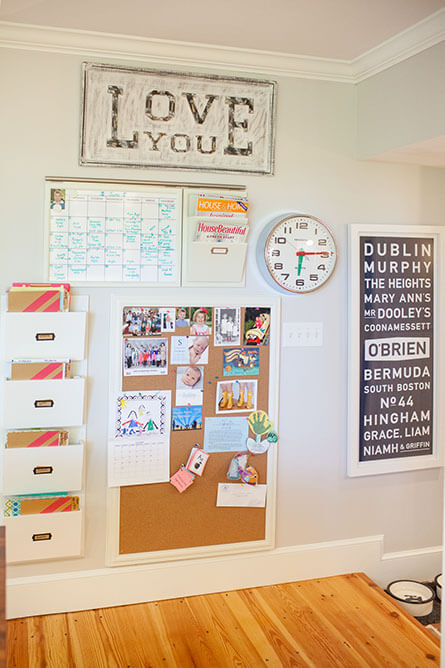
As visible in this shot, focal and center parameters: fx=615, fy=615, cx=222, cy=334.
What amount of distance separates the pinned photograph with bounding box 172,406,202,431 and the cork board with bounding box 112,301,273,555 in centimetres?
2

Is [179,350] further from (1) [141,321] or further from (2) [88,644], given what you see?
(2) [88,644]

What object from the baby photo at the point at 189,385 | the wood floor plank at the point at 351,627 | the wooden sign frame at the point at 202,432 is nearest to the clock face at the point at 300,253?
the wooden sign frame at the point at 202,432

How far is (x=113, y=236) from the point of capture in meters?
2.59

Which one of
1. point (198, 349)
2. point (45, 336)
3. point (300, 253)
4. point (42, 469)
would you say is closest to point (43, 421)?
point (42, 469)

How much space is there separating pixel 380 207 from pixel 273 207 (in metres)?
0.55

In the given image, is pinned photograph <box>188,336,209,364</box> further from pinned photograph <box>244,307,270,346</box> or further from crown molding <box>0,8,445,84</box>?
crown molding <box>0,8,445,84</box>

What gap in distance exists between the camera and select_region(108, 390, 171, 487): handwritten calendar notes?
2.65 m

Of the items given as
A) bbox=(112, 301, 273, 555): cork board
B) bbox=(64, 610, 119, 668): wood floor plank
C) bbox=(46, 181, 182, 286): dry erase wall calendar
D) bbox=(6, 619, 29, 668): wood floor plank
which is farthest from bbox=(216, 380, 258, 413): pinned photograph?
bbox=(6, 619, 29, 668): wood floor plank

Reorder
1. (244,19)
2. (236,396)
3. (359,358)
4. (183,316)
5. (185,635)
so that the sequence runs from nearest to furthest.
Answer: (244,19) → (185,635) → (183,316) → (236,396) → (359,358)

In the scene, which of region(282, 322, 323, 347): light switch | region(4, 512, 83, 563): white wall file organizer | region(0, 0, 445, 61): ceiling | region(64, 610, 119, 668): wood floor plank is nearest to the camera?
region(0, 0, 445, 61): ceiling

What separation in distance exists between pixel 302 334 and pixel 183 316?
58cm

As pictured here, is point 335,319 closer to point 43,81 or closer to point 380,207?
point 380,207

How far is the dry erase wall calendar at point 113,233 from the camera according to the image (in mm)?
2523

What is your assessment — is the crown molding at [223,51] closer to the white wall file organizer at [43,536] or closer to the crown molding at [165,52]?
the crown molding at [165,52]
